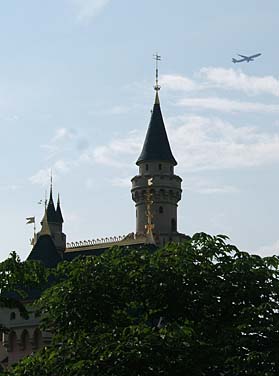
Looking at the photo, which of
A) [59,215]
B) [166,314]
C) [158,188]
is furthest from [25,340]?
[166,314]

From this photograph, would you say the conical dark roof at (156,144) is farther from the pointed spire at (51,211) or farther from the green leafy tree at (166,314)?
the green leafy tree at (166,314)

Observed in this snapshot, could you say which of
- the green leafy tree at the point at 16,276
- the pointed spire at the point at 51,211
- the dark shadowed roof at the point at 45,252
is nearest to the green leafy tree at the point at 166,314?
the green leafy tree at the point at 16,276

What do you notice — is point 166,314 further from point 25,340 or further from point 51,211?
point 51,211

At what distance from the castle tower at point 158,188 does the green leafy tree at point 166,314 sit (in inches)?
2751

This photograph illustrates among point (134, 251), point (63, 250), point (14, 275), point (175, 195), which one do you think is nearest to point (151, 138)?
point (175, 195)

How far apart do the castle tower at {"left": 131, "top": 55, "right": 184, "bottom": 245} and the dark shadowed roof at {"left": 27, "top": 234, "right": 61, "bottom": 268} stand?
15465 mm

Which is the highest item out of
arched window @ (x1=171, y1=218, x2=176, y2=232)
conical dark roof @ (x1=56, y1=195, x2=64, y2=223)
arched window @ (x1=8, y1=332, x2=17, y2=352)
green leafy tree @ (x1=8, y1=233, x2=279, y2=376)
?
conical dark roof @ (x1=56, y1=195, x2=64, y2=223)

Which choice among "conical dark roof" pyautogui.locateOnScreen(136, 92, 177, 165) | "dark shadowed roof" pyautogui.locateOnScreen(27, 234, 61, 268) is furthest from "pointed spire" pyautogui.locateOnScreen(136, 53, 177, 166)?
"dark shadowed roof" pyautogui.locateOnScreen(27, 234, 61, 268)

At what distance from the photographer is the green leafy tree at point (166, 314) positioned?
896 inches

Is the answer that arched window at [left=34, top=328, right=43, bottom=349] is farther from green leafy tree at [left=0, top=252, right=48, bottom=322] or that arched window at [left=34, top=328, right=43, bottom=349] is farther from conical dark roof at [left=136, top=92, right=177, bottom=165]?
green leafy tree at [left=0, top=252, right=48, bottom=322]

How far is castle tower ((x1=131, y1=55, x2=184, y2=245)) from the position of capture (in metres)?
97.4

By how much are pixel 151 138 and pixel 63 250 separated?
1340 cm

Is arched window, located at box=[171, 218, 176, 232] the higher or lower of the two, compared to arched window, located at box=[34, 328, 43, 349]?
higher

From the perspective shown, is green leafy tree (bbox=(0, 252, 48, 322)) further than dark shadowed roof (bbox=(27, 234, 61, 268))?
No
